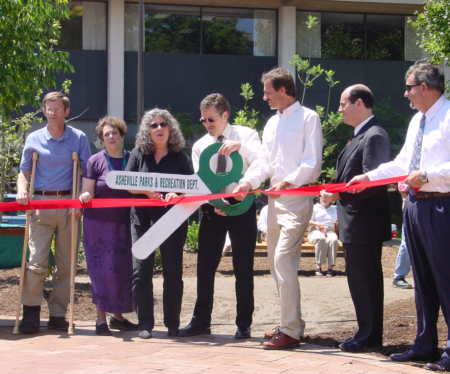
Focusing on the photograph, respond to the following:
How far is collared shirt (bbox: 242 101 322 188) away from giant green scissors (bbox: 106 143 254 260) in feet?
0.62

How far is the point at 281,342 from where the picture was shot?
4891 millimetres

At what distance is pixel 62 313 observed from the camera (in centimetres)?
590

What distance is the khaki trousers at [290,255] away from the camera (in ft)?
16.4

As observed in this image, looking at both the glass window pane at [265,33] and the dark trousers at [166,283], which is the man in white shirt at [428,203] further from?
the glass window pane at [265,33]

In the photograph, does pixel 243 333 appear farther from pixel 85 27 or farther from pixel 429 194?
pixel 85 27

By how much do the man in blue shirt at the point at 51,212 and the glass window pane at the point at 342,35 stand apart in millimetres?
15872

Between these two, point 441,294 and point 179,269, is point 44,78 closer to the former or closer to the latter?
point 179,269

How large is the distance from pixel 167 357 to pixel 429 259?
6.97 feet

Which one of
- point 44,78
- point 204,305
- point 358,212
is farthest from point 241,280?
point 44,78

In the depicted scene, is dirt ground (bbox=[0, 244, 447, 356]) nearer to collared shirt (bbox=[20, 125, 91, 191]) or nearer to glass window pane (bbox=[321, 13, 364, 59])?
collared shirt (bbox=[20, 125, 91, 191])

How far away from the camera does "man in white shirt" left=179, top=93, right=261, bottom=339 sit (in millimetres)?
5465

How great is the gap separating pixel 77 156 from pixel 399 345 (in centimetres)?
357

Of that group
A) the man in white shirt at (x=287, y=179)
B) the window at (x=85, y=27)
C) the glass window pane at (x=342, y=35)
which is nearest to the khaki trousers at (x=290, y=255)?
the man in white shirt at (x=287, y=179)

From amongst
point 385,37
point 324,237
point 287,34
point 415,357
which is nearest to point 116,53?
point 287,34
